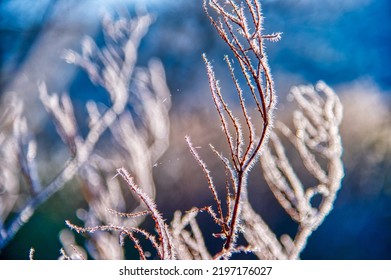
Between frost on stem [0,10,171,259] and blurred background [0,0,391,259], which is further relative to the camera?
blurred background [0,0,391,259]

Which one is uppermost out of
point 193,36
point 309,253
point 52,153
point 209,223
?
point 193,36

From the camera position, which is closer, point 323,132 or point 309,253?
point 323,132

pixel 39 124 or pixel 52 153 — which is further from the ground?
pixel 39 124

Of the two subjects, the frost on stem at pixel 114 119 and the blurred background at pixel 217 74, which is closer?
the frost on stem at pixel 114 119

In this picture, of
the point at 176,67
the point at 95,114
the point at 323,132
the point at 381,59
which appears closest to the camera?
the point at 323,132

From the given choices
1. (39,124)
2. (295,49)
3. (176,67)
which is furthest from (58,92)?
(295,49)

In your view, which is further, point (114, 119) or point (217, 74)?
point (217, 74)

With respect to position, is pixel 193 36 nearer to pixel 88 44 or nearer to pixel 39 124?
pixel 88 44

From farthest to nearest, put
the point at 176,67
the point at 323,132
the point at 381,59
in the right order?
the point at 176,67 < the point at 381,59 < the point at 323,132
